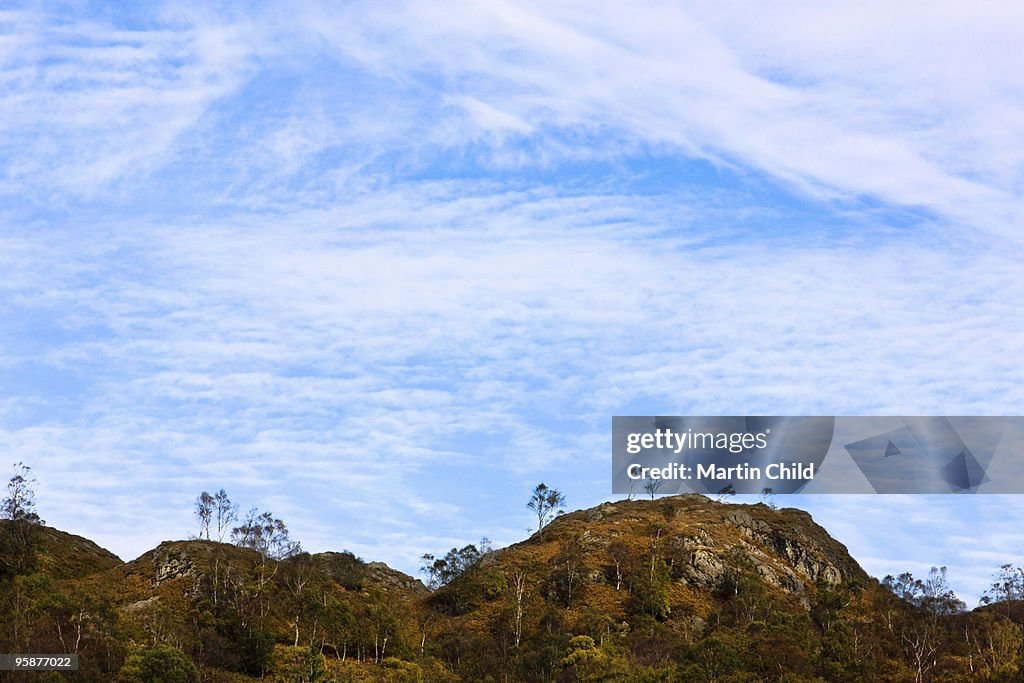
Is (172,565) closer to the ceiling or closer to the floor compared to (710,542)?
closer to the floor

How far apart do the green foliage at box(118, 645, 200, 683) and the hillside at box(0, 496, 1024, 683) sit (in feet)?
0.58

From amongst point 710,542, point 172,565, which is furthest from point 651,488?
point 172,565

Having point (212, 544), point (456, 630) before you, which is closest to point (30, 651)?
point (212, 544)

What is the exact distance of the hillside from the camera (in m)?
82.4

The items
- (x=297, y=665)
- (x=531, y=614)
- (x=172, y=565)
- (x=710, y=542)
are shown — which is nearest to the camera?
(x=297, y=665)

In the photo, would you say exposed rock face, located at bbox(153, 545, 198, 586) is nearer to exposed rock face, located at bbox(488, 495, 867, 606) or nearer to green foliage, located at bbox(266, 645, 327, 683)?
green foliage, located at bbox(266, 645, 327, 683)

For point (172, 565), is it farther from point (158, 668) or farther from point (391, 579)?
point (391, 579)

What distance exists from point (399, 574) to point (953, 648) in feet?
211

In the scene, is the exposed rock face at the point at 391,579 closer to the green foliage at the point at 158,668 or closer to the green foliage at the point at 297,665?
the green foliage at the point at 297,665

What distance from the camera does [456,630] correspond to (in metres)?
102

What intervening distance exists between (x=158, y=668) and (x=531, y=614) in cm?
4165

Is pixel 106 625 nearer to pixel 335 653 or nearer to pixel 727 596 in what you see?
pixel 335 653

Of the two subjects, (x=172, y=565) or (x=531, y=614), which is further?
(x=531, y=614)

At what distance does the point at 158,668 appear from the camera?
7469 centimetres
